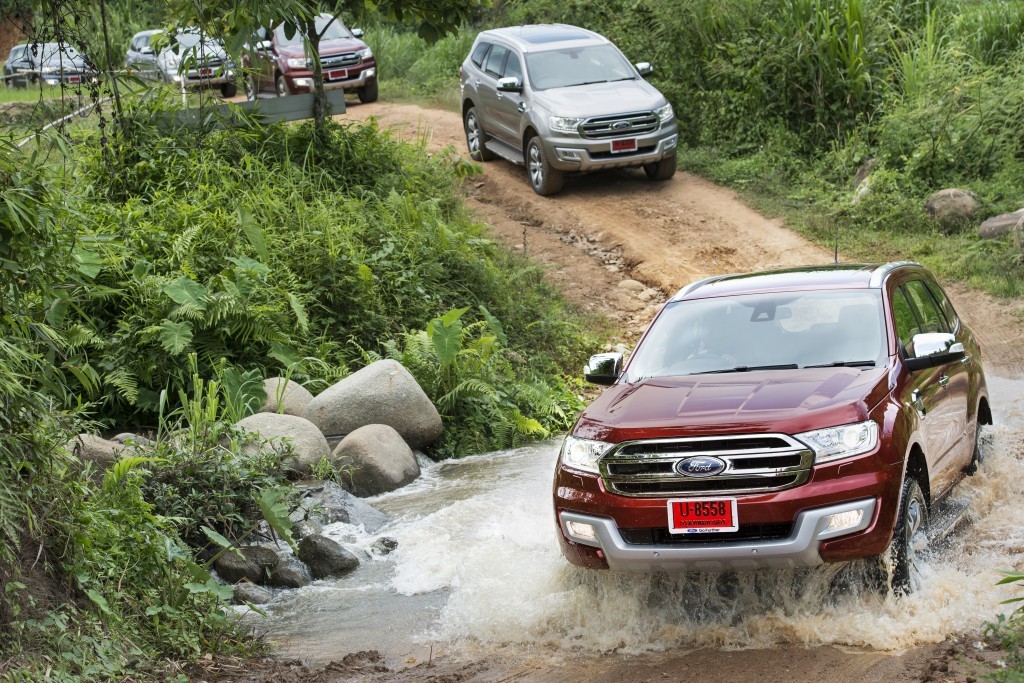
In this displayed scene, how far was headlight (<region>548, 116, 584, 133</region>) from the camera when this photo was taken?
16359mm

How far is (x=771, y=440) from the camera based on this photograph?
536 centimetres

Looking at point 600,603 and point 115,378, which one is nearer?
point 600,603

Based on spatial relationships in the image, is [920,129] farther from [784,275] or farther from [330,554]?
[330,554]

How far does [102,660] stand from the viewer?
17.3 ft

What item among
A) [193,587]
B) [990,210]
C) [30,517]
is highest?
[30,517]

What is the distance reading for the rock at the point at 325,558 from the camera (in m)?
7.46

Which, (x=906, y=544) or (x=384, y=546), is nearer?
(x=906, y=544)

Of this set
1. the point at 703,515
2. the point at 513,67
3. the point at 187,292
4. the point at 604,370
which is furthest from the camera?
the point at 513,67

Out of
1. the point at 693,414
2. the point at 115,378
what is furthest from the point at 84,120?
the point at 693,414

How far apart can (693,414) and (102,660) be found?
9.56 ft

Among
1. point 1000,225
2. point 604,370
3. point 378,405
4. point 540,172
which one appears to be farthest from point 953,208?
point 604,370

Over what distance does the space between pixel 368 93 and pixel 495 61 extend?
23.7ft

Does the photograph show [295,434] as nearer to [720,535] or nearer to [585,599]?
[585,599]

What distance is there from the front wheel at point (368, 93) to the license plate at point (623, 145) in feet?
31.8
